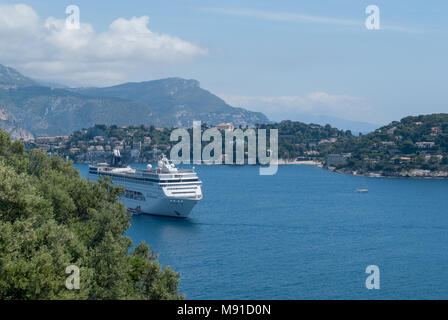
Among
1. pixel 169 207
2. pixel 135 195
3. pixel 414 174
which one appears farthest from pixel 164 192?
pixel 414 174

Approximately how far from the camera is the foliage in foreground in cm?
1131

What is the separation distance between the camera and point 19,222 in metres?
12.8

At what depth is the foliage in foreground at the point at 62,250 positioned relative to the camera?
11.3 metres

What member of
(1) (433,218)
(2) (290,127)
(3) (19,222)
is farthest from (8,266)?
(2) (290,127)

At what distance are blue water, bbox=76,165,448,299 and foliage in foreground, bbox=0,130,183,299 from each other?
5.71m

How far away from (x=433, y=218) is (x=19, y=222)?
1408 inches

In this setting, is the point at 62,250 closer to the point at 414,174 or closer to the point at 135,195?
the point at 135,195

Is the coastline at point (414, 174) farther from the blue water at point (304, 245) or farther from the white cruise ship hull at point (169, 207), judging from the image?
the white cruise ship hull at point (169, 207)

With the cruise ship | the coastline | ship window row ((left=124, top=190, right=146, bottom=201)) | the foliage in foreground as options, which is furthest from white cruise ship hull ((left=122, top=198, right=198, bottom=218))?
the coastline

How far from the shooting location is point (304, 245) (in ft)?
103

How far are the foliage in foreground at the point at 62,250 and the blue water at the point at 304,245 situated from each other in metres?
5.71

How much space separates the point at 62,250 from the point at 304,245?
2085cm

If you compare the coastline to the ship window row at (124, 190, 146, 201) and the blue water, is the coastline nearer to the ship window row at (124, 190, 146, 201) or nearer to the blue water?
the blue water

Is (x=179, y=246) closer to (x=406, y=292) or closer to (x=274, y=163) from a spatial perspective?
(x=406, y=292)
